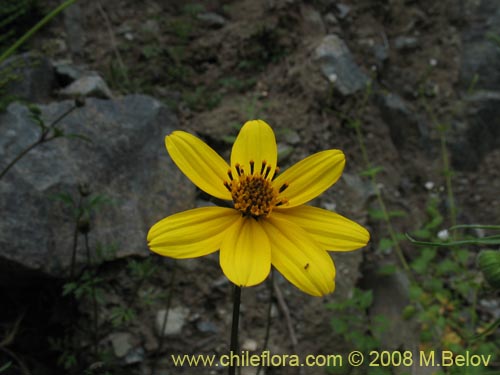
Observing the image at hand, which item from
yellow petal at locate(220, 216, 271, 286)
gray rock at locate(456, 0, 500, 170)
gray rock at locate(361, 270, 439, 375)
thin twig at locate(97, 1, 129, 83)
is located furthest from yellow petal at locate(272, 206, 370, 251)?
gray rock at locate(456, 0, 500, 170)

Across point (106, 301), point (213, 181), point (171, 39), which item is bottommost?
point (106, 301)

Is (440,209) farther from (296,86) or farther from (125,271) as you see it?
(125,271)

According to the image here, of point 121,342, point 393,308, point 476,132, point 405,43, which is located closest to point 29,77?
point 121,342

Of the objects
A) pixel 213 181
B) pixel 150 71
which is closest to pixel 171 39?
pixel 150 71

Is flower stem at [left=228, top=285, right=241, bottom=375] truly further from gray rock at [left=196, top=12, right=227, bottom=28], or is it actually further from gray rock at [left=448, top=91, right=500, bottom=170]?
gray rock at [left=448, top=91, right=500, bottom=170]

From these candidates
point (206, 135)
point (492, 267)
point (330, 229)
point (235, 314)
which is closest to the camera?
point (235, 314)

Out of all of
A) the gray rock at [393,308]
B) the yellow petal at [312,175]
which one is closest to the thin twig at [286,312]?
the gray rock at [393,308]

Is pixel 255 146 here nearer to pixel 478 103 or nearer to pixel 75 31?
pixel 75 31
